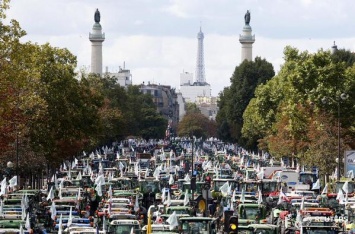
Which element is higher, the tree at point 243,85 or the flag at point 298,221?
the tree at point 243,85

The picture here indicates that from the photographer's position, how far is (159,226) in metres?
42.7

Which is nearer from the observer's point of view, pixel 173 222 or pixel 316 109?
pixel 173 222

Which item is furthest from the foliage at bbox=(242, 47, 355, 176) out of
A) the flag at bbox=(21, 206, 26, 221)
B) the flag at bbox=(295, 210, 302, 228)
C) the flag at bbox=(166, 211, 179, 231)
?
the flag at bbox=(166, 211, 179, 231)

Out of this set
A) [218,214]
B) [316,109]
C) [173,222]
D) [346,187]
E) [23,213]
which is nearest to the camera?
[173,222]

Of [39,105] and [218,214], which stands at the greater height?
[39,105]

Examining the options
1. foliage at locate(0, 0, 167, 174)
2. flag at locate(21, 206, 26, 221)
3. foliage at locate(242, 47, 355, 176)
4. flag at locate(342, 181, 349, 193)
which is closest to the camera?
flag at locate(21, 206, 26, 221)

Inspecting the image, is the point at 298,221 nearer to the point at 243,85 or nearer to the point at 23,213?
the point at 23,213

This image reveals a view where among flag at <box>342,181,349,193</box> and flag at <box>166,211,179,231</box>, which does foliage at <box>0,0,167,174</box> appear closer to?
flag at <box>166,211,179,231</box>

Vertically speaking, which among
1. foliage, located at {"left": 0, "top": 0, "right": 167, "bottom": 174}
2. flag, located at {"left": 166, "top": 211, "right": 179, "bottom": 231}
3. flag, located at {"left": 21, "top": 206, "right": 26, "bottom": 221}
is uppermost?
foliage, located at {"left": 0, "top": 0, "right": 167, "bottom": 174}

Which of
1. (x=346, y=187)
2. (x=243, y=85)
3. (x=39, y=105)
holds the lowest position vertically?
(x=346, y=187)

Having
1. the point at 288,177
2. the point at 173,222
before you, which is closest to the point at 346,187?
the point at 288,177

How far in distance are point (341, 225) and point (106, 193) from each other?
1853 centimetres

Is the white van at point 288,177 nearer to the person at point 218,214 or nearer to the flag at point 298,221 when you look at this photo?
the person at point 218,214

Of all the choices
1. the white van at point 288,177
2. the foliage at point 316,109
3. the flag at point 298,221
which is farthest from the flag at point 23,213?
the foliage at point 316,109
